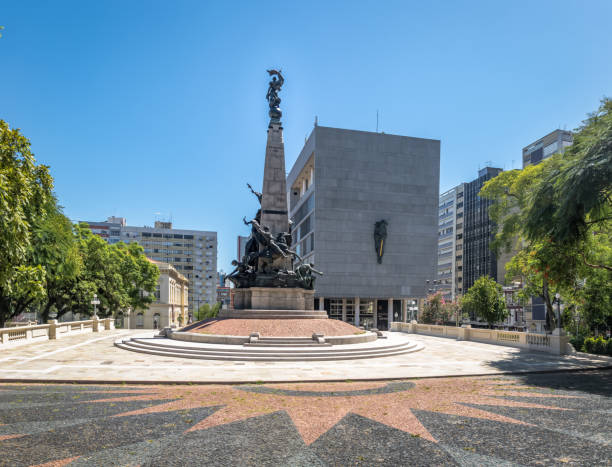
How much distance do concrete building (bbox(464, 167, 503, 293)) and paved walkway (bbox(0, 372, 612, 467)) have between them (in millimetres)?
Answer: 79727

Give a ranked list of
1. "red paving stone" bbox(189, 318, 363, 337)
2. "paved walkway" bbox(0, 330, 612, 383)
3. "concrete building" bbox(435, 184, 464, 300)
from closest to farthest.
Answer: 1. "paved walkway" bbox(0, 330, 612, 383)
2. "red paving stone" bbox(189, 318, 363, 337)
3. "concrete building" bbox(435, 184, 464, 300)

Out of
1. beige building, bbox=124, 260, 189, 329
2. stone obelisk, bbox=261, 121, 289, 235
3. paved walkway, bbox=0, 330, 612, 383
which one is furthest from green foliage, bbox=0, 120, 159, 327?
beige building, bbox=124, 260, 189, 329

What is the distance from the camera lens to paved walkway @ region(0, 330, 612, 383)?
1490 cm

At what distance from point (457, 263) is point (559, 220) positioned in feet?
279

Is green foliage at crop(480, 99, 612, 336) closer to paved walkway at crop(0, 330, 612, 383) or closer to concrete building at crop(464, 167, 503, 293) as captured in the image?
paved walkway at crop(0, 330, 612, 383)

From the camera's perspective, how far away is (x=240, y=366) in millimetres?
17422

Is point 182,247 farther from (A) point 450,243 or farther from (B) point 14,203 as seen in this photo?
(B) point 14,203

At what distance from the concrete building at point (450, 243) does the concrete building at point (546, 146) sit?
16.8 meters

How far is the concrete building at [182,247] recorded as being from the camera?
121688 millimetres

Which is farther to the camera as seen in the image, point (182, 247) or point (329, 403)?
point (182, 247)

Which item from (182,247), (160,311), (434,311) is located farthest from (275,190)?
(182,247)

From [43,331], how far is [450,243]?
89803 mm

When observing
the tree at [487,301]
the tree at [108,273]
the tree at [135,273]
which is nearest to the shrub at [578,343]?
the tree at [487,301]

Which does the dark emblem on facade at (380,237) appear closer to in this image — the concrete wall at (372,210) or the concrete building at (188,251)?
the concrete wall at (372,210)
